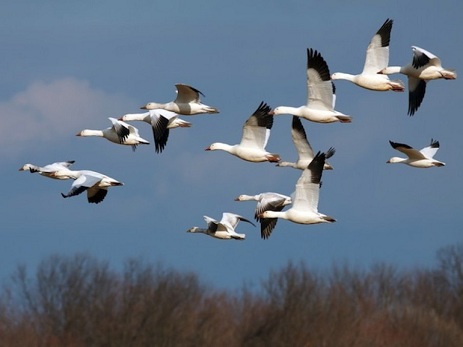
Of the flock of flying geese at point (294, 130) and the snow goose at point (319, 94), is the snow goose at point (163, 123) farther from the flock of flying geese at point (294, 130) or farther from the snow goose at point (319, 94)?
the snow goose at point (319, 94)

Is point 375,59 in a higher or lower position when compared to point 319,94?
higher

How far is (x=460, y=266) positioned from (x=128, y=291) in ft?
63.7

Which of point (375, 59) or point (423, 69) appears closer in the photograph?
point (423, 69)

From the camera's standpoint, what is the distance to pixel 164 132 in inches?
1169

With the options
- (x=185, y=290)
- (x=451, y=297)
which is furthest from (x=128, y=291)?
(x=451, y=297)

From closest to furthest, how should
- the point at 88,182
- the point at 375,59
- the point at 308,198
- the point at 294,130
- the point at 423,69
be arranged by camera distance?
the point at 308,198, the point at 88,182, the point at 423,69, the point at 375,59, the point at 294,130

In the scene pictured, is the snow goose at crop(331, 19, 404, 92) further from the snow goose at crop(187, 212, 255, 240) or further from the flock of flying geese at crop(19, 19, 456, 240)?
the snow goose at crop(187, 212, 255, 240)

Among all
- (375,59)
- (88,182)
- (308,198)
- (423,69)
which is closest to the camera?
(308,198)

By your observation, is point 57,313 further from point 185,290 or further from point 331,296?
point 331,296

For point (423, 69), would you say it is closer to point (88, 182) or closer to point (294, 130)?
point (294, 130)

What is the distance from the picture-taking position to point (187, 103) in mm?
30531

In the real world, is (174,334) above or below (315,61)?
below

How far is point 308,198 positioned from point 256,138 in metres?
2.55

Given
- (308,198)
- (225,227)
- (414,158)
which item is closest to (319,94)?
(308,198)
